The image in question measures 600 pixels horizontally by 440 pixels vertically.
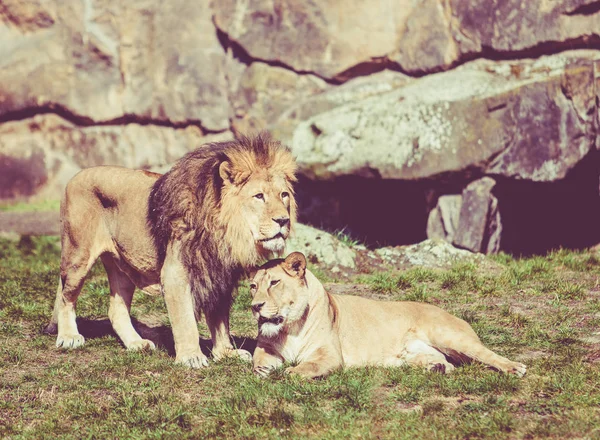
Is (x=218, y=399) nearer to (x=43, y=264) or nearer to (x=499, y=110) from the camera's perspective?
(x=43, y=264)

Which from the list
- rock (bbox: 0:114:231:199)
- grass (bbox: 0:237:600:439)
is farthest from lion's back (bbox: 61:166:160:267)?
rock (bbox: 0:114:231:199)

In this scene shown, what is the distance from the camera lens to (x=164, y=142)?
1485 centimetres

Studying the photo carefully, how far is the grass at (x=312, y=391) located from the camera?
530 centimetres

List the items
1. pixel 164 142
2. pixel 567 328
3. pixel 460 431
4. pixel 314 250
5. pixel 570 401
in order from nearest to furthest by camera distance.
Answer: pixel 460 431 < pixel 570 401 < pixel 567 328 < pixel 314 250 < pixel 164 142

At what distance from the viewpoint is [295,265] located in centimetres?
635

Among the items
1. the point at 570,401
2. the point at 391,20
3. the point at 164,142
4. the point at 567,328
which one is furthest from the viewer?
the point at 164,142

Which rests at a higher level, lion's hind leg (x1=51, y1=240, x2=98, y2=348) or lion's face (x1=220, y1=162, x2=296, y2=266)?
lion's face (x1=220, y1=162, x2=296, y2=266)

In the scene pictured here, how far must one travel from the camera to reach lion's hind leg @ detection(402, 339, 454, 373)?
6348 millimetres

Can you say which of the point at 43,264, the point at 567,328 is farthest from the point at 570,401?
the point at 43,264

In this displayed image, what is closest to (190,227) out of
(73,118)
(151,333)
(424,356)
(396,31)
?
(151,333)

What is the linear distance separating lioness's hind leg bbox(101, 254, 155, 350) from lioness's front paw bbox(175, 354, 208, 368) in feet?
2.41

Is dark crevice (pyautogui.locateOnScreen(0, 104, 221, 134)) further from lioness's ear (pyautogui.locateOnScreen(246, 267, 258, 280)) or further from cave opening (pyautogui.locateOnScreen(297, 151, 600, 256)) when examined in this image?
lioness's ear (pyautogui.locateOnScreen(246, 267, 258, 280))

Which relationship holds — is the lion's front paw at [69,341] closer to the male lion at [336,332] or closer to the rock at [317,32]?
the male lion at [336,332]

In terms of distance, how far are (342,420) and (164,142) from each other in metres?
10.1
